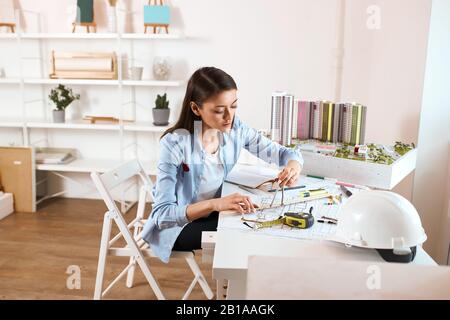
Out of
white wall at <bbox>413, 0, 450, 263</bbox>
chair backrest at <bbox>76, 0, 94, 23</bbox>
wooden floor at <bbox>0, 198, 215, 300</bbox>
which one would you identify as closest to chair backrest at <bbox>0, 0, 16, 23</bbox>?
chair backrest at <bbox>76, 0, 94, 23</bbox>

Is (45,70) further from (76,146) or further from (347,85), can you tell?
(347,85)

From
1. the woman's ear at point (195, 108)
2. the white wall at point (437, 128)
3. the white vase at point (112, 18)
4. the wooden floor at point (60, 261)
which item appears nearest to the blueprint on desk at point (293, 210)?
the woman's ear at point (195, 108)

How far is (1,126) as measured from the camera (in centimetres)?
382

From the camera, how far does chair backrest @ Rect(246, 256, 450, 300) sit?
0.86 meters

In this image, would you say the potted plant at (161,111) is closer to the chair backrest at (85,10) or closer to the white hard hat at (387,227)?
the chair backrest at (85,10)

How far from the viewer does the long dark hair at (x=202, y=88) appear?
1857 mm

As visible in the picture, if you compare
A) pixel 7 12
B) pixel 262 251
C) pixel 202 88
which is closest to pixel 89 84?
pixel 7 12

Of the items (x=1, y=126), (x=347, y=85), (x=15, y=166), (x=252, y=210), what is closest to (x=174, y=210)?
(x=252, y=210)

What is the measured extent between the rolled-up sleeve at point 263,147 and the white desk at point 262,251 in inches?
30.5

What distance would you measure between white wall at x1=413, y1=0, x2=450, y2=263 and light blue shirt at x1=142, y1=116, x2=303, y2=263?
1.06 m

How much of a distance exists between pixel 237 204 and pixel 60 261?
1.60 m

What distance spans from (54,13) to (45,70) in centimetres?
44

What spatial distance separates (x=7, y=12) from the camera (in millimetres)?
3607

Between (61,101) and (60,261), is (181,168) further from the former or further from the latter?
(61,101)
